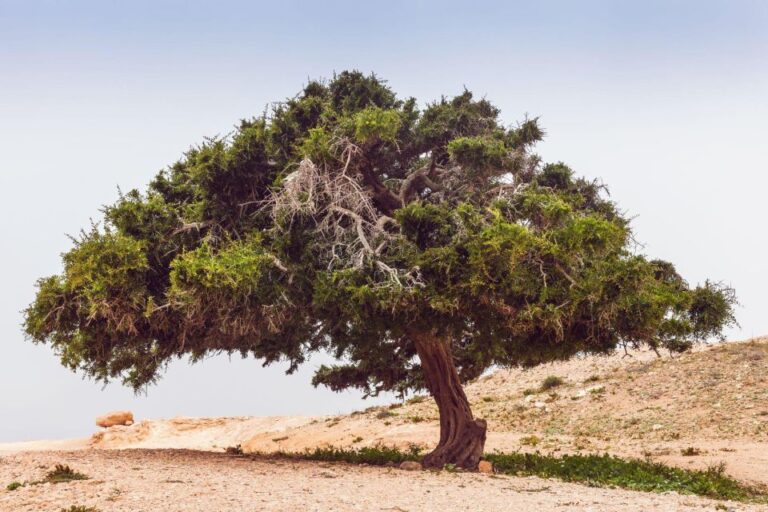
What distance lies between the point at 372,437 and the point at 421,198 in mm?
12843

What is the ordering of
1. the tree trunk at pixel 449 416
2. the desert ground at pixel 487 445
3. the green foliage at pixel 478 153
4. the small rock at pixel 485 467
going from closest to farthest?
the desert ground at pixel 487 445, the green foliage at pixel 478 153, the small rock at pixel 485 467, the tree trunk at pixel 449 416

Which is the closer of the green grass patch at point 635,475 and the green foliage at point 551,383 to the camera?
the green grass patch at point 635,475

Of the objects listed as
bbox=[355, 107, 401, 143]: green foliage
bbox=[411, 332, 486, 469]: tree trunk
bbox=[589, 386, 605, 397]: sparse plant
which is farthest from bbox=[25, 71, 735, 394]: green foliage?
bbox=[589, 386, 605, 397]: sparse plant

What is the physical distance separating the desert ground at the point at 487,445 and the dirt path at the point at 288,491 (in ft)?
0.10

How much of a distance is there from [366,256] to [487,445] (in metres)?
10.7

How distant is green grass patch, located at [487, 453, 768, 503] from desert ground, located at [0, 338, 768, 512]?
3.99 ft

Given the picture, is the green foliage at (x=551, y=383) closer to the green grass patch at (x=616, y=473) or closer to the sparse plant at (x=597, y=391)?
the sparse plant at (x=597, y=391)

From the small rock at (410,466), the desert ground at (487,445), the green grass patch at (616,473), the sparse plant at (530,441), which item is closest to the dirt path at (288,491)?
the desert ground at (487,445)

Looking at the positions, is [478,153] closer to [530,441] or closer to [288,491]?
[288,491]

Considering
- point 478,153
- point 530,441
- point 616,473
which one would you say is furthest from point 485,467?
point 530,441

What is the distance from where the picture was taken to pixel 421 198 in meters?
16.3

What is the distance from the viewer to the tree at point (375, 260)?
1283 centimetres

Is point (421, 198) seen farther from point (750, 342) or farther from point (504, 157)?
point (750, 342)

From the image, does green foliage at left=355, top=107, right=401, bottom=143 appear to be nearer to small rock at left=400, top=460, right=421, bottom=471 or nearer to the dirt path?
the dirt path
